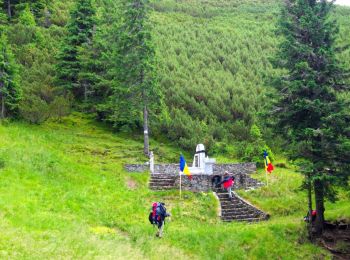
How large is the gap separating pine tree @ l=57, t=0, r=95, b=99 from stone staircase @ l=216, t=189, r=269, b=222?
17453 mm

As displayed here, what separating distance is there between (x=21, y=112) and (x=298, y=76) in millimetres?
19717

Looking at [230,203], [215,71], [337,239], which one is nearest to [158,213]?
[230,203]

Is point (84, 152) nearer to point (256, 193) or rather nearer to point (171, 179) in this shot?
point (171, 179)

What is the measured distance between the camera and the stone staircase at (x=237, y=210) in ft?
65.0

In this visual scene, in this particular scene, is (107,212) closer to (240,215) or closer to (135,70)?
(240,215)

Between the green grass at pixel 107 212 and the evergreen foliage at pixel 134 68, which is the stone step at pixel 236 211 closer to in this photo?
the green grass at pixel 107 212

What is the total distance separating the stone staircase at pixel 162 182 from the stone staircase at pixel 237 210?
8.94 feet

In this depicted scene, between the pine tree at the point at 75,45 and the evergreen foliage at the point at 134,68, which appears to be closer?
the evergreen foliage at the point at 134,68

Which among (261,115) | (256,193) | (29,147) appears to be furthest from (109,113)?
(261,115)

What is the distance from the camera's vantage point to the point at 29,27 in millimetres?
42000

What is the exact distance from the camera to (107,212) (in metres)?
17.5

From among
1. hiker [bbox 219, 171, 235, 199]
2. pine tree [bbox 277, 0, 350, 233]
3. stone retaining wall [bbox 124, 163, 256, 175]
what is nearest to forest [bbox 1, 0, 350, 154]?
pine tree [bbox 277, 0, 350, 233]

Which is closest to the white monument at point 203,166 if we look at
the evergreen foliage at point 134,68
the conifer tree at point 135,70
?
the conifer tree at point 135,70

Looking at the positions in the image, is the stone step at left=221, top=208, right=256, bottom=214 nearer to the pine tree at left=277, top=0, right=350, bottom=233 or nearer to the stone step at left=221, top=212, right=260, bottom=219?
the stone step at left=221, top=212, right=260, bottom=219
